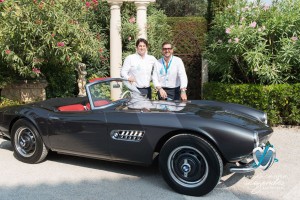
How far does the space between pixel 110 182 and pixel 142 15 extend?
20.8ft

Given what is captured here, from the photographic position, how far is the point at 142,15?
9.41 m

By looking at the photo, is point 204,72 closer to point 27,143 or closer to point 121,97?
point 121,97

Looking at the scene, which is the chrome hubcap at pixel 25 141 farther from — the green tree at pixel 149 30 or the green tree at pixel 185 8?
the green tree at pixel 185 8

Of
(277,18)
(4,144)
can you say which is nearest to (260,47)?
(277,18)

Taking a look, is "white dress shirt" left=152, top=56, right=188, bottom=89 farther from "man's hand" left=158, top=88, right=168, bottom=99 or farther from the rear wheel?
the rear wheel

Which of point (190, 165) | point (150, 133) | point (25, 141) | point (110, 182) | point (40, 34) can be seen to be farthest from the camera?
point (40, 34)

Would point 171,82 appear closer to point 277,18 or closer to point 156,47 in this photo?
point 277,18

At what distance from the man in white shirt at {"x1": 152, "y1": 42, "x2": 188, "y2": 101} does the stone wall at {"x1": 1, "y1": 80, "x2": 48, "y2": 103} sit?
12.4 ft

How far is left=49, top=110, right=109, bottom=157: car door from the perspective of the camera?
13.0 feet

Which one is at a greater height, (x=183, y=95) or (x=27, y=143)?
(x=183, y=95)

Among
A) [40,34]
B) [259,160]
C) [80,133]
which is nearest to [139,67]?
[80,133]

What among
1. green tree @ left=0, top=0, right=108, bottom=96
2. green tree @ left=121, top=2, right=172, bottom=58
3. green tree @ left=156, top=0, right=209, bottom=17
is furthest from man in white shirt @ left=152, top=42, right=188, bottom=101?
green tree @ left=156, top=0, right=209, bottom=17

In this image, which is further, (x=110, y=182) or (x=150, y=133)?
(x=110, y=182)

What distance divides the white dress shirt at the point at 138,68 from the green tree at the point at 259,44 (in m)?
2.33
